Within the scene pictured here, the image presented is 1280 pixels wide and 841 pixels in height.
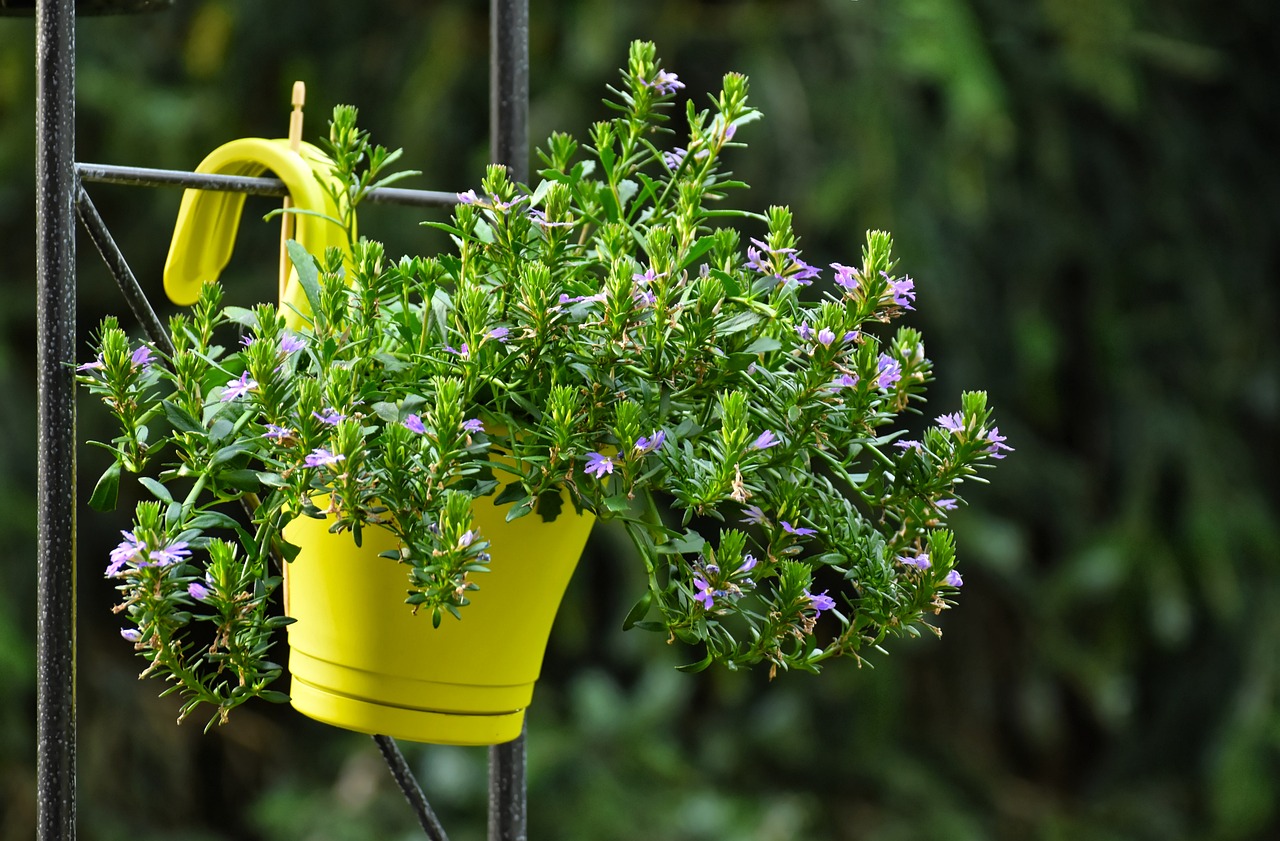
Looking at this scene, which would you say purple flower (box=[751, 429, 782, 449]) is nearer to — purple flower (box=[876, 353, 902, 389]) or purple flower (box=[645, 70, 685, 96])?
purple flower (box=[876, 353, 902, 389])

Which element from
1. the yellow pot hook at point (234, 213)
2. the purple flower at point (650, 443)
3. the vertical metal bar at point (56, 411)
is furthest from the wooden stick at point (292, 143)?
the purple flower at point (650, 443)

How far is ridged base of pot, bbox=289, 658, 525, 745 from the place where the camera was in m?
0.63

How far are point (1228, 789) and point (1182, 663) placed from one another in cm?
33

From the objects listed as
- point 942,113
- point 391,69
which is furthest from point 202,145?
point 942,113

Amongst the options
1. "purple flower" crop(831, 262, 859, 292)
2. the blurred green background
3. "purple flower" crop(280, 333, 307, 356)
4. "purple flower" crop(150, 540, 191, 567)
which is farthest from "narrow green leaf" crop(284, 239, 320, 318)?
the blurred green background

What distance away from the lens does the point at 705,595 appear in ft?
1.92

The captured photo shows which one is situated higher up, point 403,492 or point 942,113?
point 942,113

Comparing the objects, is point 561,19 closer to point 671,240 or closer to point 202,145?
point 202,145

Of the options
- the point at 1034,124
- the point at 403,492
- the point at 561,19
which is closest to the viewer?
the point at 403,492

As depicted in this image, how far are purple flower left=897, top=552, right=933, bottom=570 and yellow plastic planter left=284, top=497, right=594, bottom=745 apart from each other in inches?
5.8

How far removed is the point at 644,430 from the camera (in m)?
0.60

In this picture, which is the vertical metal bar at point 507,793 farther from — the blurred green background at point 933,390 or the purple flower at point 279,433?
the blurred green background at point 933,390

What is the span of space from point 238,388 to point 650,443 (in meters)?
0.17

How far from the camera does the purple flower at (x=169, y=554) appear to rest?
21.3 inches
